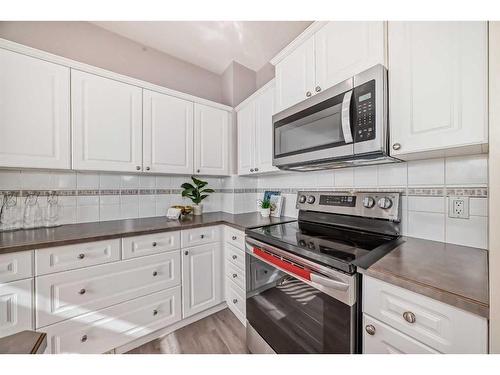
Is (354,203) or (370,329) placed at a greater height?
(354,203)

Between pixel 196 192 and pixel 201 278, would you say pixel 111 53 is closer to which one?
pixel 196 192

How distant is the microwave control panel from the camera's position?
3.25ft

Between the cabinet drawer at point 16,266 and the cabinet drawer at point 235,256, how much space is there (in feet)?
4.12

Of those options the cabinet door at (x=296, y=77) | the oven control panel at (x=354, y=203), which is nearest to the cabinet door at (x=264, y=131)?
the cabinet door at (x=296, y=77)

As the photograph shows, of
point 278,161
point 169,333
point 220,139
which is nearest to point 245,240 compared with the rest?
point 278,161

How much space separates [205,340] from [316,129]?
5.76 ft


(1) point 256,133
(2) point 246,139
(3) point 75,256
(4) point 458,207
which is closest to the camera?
(4) point 458,207

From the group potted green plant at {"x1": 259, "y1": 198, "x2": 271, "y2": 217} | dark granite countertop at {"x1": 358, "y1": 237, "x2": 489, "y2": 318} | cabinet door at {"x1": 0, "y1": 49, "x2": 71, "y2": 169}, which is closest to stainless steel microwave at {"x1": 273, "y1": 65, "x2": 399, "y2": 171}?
dark granite countertop at {"x1": 358, "y1": 237, "x2": 489, "y2": 318}

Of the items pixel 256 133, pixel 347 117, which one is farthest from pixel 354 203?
pixel 256 133

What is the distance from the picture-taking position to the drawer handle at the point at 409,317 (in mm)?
650

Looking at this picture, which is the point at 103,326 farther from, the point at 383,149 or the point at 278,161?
the point at 383,149

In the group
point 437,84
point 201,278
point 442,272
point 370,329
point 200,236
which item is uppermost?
point 437,84

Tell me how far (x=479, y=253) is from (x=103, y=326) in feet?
7.10

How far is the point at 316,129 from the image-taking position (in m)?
1.27
